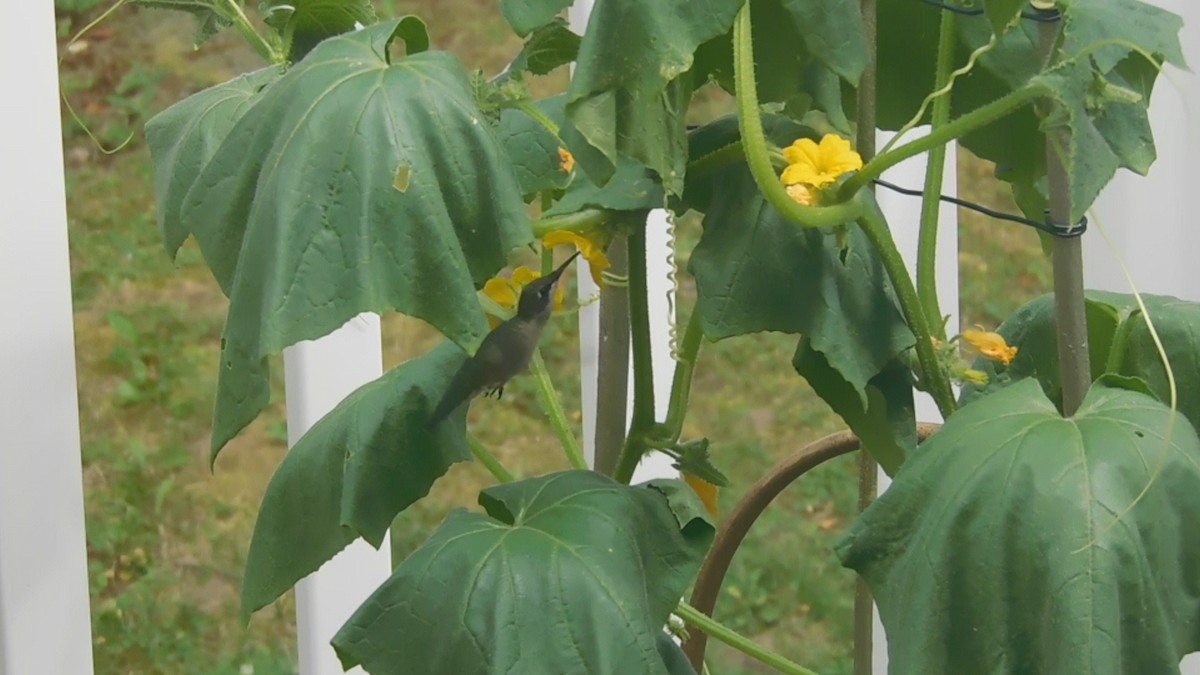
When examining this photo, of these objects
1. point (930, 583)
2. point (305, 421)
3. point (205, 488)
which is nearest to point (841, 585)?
point (205, 488)

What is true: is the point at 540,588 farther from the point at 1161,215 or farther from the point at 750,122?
the point at 1161,215

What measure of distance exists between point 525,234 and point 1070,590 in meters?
0.23

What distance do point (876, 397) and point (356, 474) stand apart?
0.24 metres

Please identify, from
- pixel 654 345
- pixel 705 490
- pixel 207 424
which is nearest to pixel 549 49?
pixel 705 490

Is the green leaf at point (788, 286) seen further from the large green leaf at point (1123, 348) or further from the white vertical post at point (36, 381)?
the white vertical post at point (36, 381)

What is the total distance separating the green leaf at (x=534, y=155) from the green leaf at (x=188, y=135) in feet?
0.40

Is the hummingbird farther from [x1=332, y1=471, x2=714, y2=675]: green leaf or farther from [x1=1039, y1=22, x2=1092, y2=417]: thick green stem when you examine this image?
[x1=1039, y1=22, x2=1092, y2=417]: thick green stem

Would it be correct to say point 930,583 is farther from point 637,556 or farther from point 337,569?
point 337,569

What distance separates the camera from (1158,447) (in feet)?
1.79

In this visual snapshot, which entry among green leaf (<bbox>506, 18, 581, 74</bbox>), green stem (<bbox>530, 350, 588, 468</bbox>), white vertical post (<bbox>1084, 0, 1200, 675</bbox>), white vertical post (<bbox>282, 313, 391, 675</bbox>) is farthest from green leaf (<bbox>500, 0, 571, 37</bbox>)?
white vertical post (<bbox>1084, 0, 1200, 675</bbox>)

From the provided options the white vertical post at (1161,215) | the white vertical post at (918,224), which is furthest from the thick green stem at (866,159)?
the white vertical post at (1161,215)

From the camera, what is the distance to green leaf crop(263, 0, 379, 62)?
717 millimetres

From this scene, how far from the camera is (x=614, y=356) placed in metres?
0.75

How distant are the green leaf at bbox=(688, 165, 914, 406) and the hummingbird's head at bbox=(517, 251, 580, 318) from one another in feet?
0.24
